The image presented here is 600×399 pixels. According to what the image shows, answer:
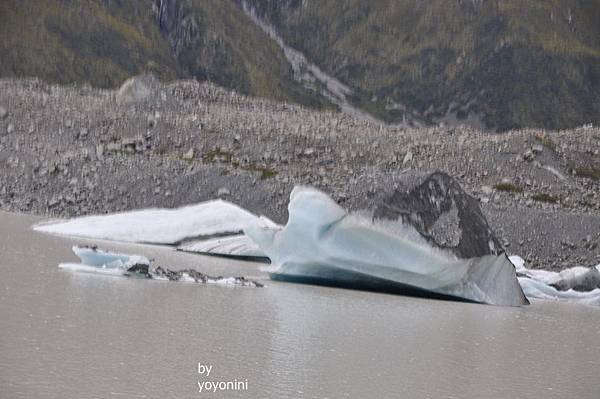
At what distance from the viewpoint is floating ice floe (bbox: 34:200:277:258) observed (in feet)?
80.4

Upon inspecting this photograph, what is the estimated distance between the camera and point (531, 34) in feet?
600

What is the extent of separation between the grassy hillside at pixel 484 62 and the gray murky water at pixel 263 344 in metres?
165

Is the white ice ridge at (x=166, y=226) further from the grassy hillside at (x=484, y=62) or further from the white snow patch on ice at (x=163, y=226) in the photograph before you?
the grassy hillside at (x=484, y=62)

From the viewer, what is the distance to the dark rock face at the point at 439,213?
1727 cm

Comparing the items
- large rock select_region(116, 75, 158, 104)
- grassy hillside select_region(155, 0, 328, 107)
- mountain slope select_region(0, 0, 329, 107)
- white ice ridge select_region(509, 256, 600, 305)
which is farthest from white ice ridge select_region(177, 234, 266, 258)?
grassy hillside select_region(155, 0, 328, 107)

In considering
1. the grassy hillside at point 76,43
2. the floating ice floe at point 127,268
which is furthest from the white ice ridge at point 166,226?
the grassy hillside at point 76,43

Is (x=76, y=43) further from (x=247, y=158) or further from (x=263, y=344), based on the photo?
(x=263, y=344)

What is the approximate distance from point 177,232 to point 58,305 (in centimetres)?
1455

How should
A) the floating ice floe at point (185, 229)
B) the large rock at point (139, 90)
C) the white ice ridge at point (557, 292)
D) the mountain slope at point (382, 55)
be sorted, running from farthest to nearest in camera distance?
the mountain slope at point (382, 55) < the large rock at point (139, 90) < the floating ice floe at point (185, 229) < the white ice ridge at point (557, 292)

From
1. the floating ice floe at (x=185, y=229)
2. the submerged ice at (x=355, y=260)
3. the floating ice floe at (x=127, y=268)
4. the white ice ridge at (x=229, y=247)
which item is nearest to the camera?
the floating ice floe at (x=127, y=268)

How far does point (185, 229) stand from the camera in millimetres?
25625

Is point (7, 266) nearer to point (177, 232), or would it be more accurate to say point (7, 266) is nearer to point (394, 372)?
point (394, 372)

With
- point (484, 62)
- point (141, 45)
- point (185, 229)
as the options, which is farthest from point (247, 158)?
point (484, 62)

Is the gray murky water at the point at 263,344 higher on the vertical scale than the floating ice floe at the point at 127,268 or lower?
lower
